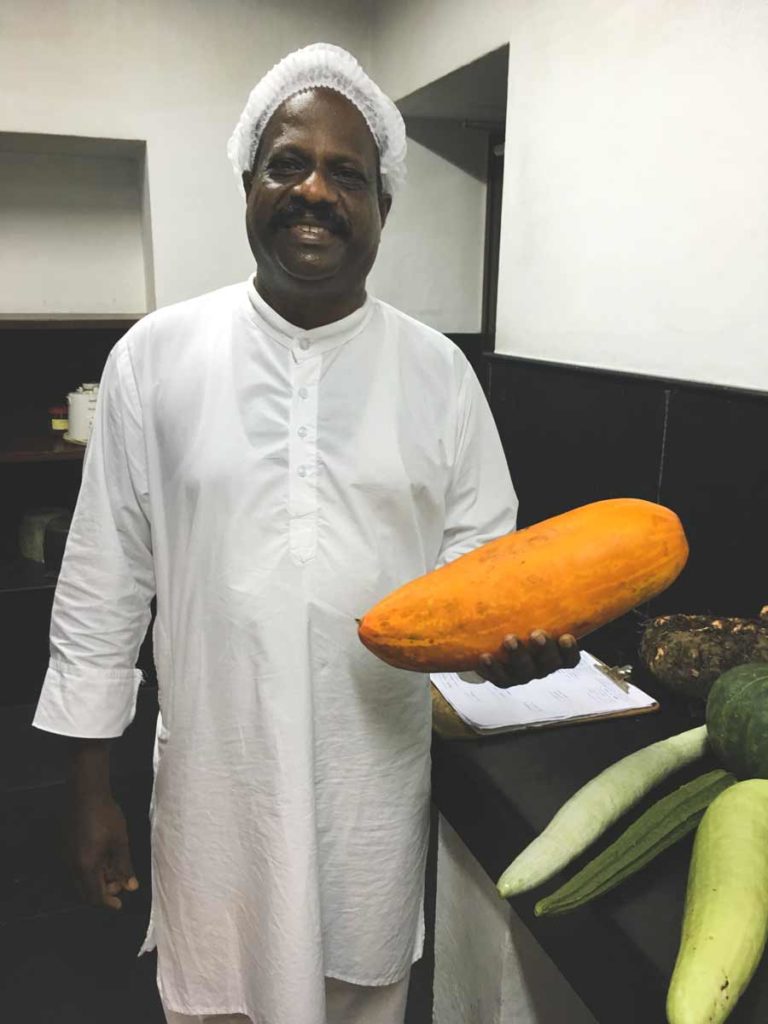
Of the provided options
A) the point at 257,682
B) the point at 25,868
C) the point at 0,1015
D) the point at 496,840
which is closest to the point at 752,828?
the point at 496,840

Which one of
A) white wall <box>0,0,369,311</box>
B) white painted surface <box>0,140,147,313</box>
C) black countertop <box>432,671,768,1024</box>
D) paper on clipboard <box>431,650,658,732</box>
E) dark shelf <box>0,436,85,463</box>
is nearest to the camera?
black countertop <box>432,671,768,1024</box>

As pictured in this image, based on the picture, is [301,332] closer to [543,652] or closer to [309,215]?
[309,215]

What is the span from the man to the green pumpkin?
1.28ft

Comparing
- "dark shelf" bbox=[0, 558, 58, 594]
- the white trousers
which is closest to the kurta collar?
the white trousers

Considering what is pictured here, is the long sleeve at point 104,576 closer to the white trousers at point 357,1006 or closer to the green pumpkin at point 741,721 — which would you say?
the white trousers at point 357,1006

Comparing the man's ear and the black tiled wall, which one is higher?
the man's ear

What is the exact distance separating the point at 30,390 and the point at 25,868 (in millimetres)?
1619

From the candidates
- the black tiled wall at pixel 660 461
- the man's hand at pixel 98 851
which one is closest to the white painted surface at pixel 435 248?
the black tiled wall at pixel 660 461

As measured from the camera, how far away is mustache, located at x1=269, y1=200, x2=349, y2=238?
0.99m

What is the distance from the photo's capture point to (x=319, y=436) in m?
1.07

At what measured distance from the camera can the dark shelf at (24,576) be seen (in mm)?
2670

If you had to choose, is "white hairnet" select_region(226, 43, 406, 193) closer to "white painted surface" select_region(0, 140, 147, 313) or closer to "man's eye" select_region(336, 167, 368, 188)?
"man's eye" select_region(336, 167, 368, 188)

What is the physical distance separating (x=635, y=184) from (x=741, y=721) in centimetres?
108

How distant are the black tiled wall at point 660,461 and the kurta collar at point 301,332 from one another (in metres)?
0.70
